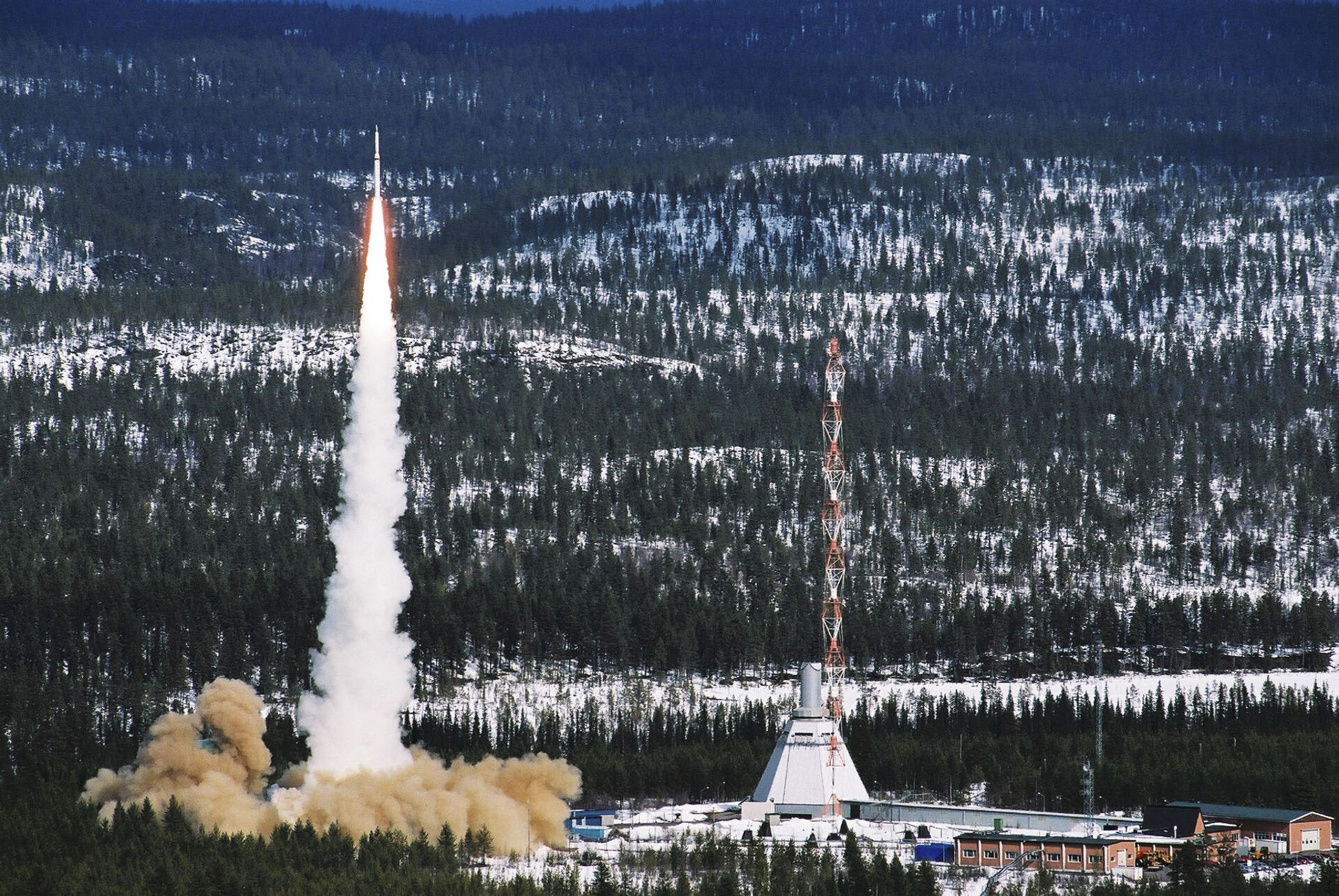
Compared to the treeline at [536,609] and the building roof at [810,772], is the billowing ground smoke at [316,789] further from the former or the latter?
the treeline at [536,609]

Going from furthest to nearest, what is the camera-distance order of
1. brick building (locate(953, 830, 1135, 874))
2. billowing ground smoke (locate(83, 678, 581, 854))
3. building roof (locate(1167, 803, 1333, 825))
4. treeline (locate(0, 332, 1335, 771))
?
treeline (locate(0, 332, 1335, 771)), building roof (locate(1167, 803, 1333, 825)), brick building (locate(953, 830, 1135, 874)), billowing ground smoke (locate(83, 678, 581, 854))

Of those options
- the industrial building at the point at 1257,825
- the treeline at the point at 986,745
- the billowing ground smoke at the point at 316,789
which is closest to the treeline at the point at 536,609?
the treeline at the point at 986,745

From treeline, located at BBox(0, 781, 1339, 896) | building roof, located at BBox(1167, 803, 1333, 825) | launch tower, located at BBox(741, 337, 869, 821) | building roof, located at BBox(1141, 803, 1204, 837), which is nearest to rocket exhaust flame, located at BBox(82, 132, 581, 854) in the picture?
treeline, located at BBox(0, 781, 1339, 896)

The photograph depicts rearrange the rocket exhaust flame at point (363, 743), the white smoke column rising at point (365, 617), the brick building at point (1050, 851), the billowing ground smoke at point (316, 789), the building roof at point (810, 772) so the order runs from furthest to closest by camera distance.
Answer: the building roof at point (810, 772), the brick building at point (1050, 851), the billowing ground smoke at point (316, 789), the rocket exhaust flame at point (363, 743), the white smoke column rising at point (365, 617)

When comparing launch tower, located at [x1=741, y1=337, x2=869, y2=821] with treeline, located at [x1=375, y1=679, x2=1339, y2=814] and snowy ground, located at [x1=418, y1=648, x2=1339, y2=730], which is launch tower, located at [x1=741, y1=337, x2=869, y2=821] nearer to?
treeline, located at [x1=375, y1=679, x2=1339, y2=814]

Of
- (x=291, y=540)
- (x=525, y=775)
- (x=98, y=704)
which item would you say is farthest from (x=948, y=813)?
(x=291, y=540)

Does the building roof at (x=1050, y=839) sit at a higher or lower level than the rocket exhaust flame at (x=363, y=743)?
lower
